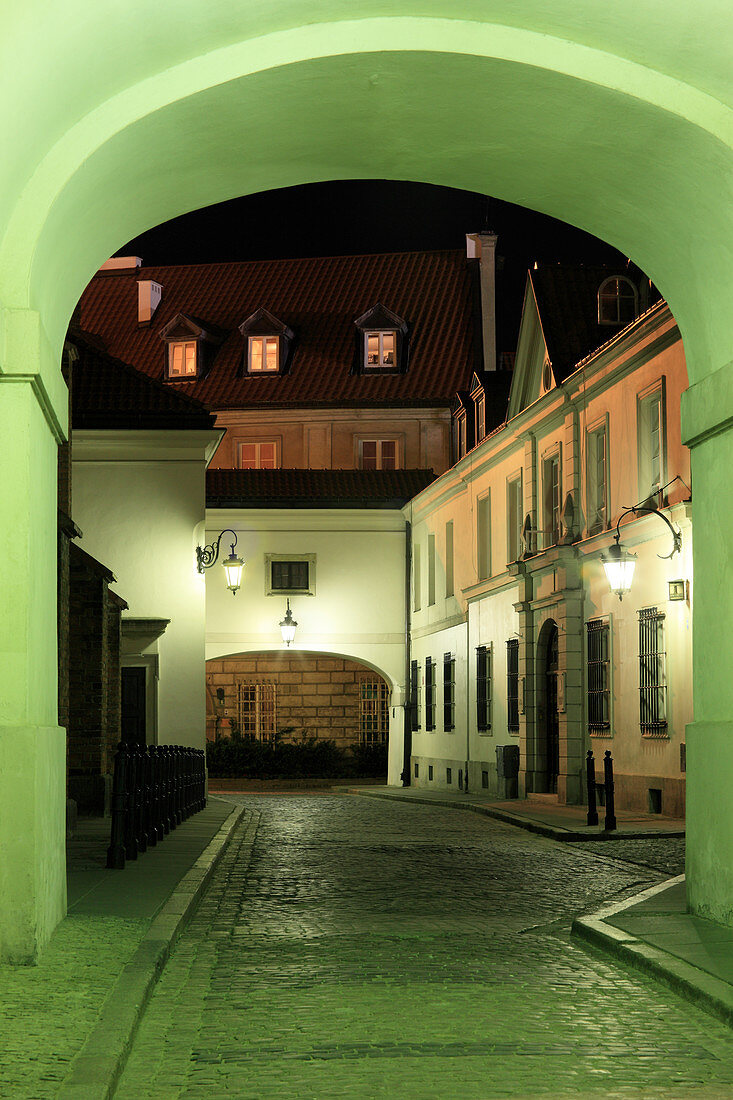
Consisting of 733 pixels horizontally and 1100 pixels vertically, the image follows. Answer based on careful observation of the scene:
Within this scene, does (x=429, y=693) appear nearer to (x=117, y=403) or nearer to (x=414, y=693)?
(x=414, y=693)

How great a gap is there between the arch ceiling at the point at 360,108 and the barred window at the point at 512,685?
1869 cm

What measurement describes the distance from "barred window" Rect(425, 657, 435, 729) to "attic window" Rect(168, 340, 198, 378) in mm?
14464

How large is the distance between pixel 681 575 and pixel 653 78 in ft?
41.4

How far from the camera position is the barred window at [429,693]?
34.8 meters

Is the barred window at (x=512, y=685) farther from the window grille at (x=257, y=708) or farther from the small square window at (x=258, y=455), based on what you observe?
the small square window at (x=258, y=455)

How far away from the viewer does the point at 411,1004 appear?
684 centimetres

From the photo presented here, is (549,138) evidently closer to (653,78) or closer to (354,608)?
(653,78)

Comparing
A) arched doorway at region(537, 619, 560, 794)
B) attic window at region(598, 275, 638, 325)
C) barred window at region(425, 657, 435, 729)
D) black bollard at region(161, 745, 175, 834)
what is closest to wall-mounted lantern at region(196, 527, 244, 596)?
arched doorway at region(537, 619, 560, 794)

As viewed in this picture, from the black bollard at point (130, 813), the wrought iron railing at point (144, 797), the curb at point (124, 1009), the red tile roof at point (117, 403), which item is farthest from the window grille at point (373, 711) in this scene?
the curb at point (124, 1009)

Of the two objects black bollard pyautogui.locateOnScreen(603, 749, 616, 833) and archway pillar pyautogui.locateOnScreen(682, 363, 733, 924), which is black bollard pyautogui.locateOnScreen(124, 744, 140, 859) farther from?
black bollard pyautogui.locateOnScreen(603, 749, 616, 833)

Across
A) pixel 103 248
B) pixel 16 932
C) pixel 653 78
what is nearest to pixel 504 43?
pixel 653 78

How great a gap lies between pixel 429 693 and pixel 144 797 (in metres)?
21.4

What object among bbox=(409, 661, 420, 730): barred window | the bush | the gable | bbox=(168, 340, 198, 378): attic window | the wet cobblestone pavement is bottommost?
the bush

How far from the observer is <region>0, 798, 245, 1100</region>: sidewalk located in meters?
→ 5.18
